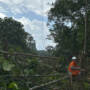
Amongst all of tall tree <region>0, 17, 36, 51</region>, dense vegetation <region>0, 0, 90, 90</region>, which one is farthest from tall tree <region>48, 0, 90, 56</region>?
tall tree <region>0, 17, 36, 51</region>

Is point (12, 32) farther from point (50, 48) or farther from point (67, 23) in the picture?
point (67, 23)

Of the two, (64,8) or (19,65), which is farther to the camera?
(64,8)

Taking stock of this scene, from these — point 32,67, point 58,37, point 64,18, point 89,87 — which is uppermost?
point 64,18

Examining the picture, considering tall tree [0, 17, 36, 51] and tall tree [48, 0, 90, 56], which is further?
tall tree [0, 17, 36, 51]

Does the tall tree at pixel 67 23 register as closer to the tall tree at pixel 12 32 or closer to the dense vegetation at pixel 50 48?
the dense vegetation at pixel 50 48

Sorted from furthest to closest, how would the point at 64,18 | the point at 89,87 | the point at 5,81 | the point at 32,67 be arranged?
the point at 64,18, the point at 32,67, the point at 89,87, the point at 5,81

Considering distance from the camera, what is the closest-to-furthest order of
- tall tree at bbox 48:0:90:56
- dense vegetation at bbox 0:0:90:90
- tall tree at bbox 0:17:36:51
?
dense vegetation at bbox 0:0:90:90
tall tree at bbox 48:0:90:56
tall tree at bbox 0:17:36:51

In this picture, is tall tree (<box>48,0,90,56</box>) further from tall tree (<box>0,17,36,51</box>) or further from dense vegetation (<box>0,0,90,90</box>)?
tall tree (<box>0,17,36,51</box>)

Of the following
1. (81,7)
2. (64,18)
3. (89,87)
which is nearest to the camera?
(89,87)

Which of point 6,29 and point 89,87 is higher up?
point 6,29

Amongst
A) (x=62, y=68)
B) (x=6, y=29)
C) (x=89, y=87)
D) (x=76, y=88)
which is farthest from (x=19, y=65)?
(x=6, y=29)

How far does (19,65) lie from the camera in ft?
14.4

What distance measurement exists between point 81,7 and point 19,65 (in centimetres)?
1756

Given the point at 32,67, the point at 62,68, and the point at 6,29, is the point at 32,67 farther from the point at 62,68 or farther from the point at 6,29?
the point at 6,29
